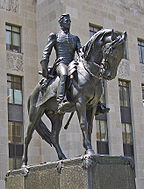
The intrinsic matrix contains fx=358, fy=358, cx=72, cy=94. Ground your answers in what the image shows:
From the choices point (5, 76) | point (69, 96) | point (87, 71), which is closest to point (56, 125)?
point (69, 96)

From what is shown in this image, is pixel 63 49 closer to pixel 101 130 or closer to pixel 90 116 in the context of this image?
pixel 90 116

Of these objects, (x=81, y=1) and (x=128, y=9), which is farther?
(x=128, y=9)

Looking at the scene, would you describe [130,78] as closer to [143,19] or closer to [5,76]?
[143,19]

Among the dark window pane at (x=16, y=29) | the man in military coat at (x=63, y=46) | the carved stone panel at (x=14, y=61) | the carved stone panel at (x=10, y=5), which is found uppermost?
the carved stone panel at (x=10, y=5)

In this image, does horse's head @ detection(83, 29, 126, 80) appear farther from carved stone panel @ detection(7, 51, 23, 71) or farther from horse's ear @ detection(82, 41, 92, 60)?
carved stone panel @ detection(7, 51, 23, 71)

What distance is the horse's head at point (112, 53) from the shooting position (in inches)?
329

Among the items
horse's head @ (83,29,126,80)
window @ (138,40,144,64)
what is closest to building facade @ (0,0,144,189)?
window @ (138,40,144,64)

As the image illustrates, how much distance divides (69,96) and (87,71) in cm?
81

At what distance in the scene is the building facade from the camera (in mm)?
26344

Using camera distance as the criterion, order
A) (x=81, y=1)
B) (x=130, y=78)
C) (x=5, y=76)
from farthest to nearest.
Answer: (x=130, y=78) → (x=81, y=1) → (x=5, y=76)

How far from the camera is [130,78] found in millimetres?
32438

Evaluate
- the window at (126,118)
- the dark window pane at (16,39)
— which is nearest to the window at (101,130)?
the window at (126,118)

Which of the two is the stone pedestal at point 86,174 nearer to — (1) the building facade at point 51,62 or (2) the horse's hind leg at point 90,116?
(2) the horse's hind leg at point 90,116

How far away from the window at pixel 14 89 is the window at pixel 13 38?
2344mm
